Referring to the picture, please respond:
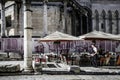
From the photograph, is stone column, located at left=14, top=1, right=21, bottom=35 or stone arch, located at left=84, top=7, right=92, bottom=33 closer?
stone column, located at left=14, top=1, right=21, bottom=35

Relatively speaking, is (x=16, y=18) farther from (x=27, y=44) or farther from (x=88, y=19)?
(x=27, y=44)

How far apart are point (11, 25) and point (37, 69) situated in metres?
27.8

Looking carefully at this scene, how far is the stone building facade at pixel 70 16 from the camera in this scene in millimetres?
45062

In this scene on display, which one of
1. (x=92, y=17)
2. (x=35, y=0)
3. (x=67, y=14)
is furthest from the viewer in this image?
(x=92, y=17)

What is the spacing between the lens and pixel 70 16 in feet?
155

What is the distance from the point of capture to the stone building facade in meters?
45.1

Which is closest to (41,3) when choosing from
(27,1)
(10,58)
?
(10,58)

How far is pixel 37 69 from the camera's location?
67.3 ft

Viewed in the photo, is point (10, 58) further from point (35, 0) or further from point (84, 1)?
point (84, 1)

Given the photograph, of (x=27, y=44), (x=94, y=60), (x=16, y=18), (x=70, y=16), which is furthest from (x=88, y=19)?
(x=27, y=44)

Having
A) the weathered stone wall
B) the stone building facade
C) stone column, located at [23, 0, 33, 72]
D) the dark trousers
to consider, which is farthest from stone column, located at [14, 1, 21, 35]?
stone column, located at [23, 0, 33, 72]

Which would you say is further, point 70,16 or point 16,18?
point 70,16

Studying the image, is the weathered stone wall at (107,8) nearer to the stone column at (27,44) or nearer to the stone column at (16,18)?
the stone column at (16,18)

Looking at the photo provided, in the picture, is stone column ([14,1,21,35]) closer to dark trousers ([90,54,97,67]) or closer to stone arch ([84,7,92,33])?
stone arch ([84,7,92,33])
